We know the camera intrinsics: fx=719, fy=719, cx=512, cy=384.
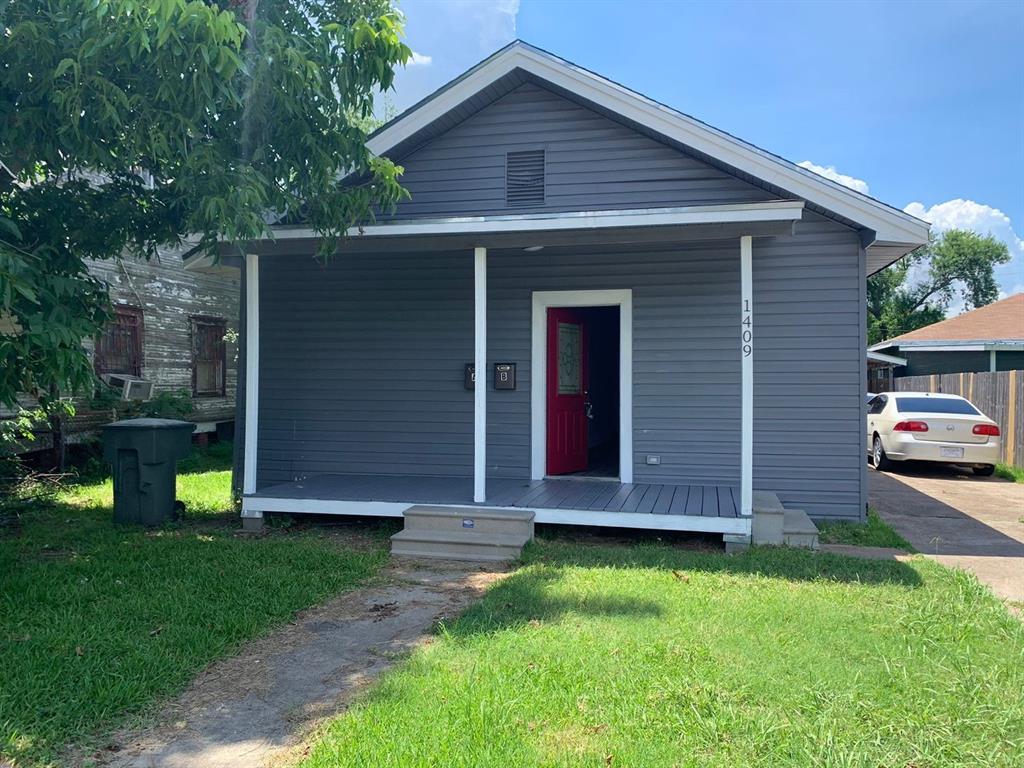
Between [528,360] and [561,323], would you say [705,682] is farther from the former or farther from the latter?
[561,323]

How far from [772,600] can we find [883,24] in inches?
449

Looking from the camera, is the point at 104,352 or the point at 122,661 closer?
the point at 122,661

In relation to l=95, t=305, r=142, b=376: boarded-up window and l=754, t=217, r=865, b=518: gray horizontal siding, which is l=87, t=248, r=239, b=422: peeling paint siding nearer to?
l=95, t=305, r=142, b=376: boarded-up window

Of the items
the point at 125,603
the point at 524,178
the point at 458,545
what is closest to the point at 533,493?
the point at 458,545

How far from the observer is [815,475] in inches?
Result: 302

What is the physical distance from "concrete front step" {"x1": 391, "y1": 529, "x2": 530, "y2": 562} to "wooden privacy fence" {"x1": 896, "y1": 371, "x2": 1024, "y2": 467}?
418 inches

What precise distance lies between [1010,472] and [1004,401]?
1601mm

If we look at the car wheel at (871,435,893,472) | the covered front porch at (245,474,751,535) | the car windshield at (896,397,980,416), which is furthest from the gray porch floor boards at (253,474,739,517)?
the car wheel at (871,435,893,472)

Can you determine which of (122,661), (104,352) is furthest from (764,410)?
(104,352)

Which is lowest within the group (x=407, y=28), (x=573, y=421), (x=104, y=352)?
(x=573, y=421)

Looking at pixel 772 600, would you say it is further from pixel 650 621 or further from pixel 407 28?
pixel 407 28

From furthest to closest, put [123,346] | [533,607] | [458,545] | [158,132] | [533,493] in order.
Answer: [123,346] < [533,493] < [458,545] < [158,132] < [533,607]

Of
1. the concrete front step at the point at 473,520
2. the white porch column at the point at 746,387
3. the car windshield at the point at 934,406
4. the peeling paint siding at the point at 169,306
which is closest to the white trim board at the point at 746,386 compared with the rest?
the white porch column at the point at 746,387

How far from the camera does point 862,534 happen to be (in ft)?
23.4
